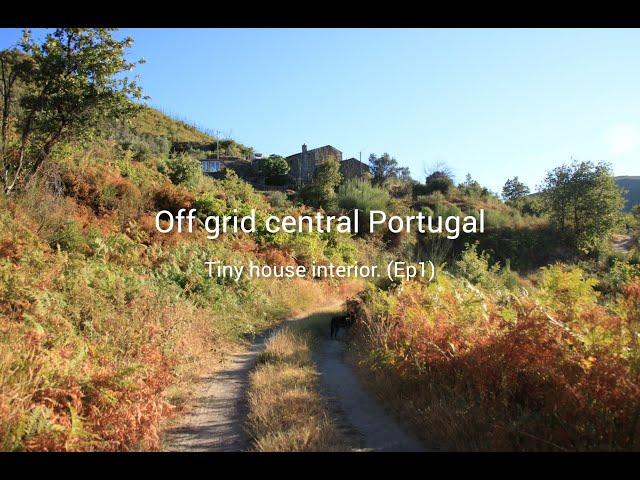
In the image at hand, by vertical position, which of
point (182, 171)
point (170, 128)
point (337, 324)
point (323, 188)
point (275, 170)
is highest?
point (170, 128)

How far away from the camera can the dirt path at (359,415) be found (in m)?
4.46

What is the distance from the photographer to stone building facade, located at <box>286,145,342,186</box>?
32.3 m

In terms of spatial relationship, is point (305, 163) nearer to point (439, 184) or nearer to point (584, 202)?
point (439, 184)

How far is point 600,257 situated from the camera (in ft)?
90.3

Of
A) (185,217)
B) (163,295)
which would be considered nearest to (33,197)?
(163,295)

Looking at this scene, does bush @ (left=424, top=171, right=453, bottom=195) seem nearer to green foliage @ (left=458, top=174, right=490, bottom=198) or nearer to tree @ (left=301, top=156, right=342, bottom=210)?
green foliage @ (left=458, top=174, right=490, bottom=198)

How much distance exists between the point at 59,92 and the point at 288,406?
10725mm

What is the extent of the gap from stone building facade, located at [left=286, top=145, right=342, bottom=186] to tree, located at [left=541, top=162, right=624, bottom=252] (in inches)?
619

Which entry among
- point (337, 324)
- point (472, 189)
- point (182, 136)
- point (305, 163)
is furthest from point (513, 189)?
point (337, 324)

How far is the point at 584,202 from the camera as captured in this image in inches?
1155

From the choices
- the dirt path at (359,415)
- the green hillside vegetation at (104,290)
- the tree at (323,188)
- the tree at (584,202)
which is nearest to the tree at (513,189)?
the tree at (584,202)

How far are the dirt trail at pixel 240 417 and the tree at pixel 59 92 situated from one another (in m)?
8.37

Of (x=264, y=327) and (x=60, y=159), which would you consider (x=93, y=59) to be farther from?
(x=264, y=327)

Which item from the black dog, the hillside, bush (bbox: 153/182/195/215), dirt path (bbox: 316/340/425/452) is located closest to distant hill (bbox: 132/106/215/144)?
bush (bbox: 153/182/195/215)
